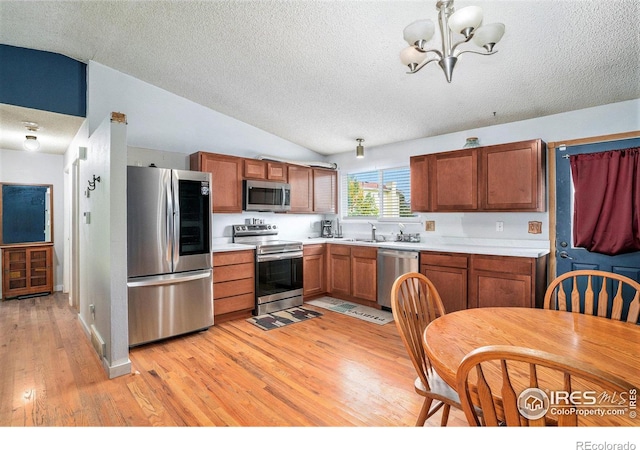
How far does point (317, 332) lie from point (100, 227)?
7.47 ft

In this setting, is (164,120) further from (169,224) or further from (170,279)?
(170,279)

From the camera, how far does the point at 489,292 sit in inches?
123

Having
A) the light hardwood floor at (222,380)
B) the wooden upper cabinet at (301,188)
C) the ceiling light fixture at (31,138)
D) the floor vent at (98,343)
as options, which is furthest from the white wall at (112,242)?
the wooden upper cabinet at (301,188)

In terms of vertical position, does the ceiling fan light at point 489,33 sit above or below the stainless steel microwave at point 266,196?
above

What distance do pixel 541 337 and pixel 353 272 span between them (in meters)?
3.07

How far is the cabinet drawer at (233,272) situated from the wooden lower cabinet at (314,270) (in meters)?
0.85

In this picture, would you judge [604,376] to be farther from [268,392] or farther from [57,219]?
[57,219]

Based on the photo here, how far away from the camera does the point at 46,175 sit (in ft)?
16.5

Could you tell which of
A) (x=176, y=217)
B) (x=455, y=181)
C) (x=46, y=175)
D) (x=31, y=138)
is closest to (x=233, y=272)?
(x=176, y=217)

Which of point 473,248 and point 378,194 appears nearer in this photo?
point 473,248

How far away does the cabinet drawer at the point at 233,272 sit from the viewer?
3.52 meters

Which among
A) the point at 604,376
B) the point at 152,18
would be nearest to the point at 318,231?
the point at 152,18

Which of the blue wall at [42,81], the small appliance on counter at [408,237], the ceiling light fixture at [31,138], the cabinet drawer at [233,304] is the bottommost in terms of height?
the cabinet drawer at [233,304]

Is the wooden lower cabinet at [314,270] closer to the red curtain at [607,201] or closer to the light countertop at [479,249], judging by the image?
the light countertop at [479,249]
